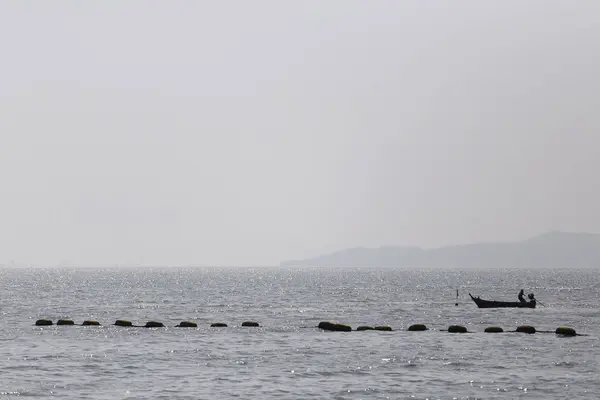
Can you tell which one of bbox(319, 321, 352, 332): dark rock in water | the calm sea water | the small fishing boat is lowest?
the calm sea water

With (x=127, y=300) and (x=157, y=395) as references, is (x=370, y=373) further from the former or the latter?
(x=127, y=300)

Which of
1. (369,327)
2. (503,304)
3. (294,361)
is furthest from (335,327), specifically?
(503,304)

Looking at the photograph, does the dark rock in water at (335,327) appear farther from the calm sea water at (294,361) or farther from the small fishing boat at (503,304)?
the small fishing boat at (503,304)

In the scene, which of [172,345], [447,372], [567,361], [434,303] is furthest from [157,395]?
[434,303]

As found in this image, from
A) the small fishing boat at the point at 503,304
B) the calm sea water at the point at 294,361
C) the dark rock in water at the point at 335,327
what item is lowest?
the calm sea water at the point at 294,361

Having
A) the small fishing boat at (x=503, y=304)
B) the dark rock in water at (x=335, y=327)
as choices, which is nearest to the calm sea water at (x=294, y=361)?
the dark rock in water at (x=335, y=327)

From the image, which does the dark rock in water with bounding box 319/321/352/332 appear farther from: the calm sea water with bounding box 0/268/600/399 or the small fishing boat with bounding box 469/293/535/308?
the small fishing boat with bounding box 469/293/535/308

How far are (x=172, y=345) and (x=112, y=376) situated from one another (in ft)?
52.9

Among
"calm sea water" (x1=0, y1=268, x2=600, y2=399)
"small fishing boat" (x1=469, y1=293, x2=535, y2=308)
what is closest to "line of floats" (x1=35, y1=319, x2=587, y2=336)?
"calm sea water" (x1=0, y1=268, x2=600, y2=399)

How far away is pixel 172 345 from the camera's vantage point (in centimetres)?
6494

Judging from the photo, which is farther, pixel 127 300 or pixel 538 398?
pixel 127 300

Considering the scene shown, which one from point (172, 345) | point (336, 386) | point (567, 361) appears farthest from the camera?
point (172, 345)

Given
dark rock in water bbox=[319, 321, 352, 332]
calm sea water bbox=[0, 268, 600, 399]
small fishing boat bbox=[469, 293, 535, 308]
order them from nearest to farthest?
calm sea water bbox=[0, 268, 600, 399] → dark rock in water bbox=[319, 321, 352, 332] → small fishing boat bbox=[469, 293, 535, 308]

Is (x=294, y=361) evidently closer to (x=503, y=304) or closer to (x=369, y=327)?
(x=369, y=327)
